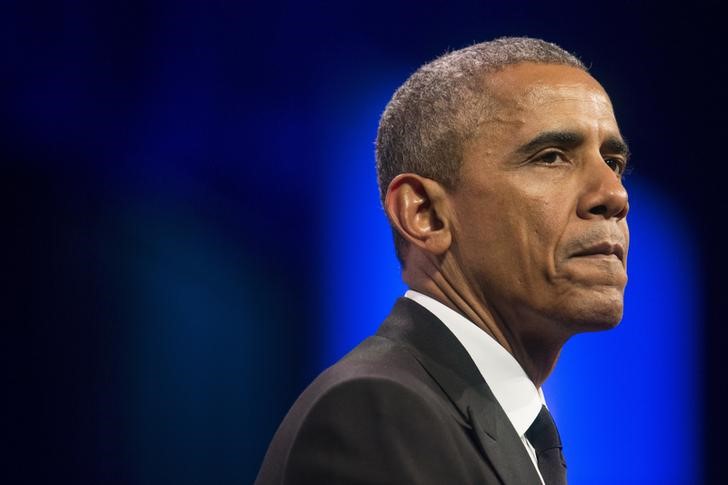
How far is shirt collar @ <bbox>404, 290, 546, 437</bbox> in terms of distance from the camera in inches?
61.9

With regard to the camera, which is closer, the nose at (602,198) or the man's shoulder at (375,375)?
the man's shoulder at (375,375)

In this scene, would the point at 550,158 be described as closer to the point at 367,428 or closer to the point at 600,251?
the point at 600,251

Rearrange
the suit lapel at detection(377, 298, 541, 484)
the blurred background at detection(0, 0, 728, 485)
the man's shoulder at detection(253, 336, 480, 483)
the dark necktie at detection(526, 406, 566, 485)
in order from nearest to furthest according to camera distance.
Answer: the man's shoulder at detection(253, 336, 480, 483)
the suit lapel at detection(377, 298, 541, 484)
the dark necktie at detection(526, 406, 566, 485)
the blurred background at detection(0, 0, 728, 485)

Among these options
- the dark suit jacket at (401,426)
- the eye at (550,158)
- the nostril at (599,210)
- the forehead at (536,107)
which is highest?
the forehead at (536,107)

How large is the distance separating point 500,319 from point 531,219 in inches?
8.0

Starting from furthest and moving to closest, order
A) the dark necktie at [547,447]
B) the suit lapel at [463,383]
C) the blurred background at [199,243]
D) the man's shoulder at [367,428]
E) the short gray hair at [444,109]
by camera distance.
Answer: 1. the blurred background at [199,243]
2. the short gray hair at [444,109]
3. the dark necktie at [547,447]
4. the suit lapel at [463,383]
5. the man's shoulder at [367,428]

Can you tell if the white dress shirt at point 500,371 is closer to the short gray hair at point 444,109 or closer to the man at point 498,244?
the man at point 498,244

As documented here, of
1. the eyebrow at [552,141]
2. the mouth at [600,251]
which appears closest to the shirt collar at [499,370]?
the mouth at [600,251]

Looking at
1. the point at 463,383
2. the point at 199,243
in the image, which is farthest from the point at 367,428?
the point at 199,243

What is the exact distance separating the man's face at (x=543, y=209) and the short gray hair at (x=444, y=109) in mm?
34

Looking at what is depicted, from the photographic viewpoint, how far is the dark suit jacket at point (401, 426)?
1216 millimetres

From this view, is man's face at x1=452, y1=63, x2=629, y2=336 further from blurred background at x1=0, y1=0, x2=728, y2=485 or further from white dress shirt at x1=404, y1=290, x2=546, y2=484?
blurred background at x1=0, y1=0, x2=728, y2=485

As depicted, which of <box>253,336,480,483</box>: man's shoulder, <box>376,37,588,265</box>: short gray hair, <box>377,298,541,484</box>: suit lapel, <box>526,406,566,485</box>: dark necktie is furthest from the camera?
<box>376,37,588,265</box>: short gray hair

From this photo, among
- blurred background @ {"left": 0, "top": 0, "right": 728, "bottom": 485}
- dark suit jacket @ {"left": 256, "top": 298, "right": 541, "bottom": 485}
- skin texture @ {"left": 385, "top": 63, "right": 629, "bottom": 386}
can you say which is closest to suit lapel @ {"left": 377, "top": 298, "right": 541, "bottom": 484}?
dark suit jacket @ {"left": 256, "top": 298, "right": 541, "bottom": 485}
